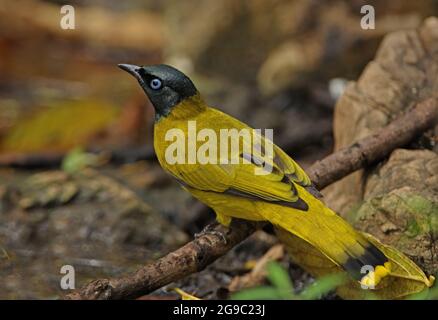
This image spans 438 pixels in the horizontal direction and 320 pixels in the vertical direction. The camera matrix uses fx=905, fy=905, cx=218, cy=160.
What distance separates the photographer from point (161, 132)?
4883 mm

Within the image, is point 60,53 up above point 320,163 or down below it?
above

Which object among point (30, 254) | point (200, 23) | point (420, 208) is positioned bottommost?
point (30, 254)

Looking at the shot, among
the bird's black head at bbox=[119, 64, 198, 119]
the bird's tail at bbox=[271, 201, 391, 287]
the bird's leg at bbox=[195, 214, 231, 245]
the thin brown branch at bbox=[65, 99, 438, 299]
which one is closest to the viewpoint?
the thin brown branch at bbox=[65, 99, 438, 299]

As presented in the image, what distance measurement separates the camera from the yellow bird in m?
3.95

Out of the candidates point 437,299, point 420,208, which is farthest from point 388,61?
point 437,299

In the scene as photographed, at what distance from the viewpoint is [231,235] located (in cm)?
453

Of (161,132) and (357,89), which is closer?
(161,132)

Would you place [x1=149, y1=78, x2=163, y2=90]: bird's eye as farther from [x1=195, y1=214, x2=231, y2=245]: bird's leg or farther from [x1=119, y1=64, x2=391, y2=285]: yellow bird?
[x1=195, y1=214, x2=231, y2=245]: bird's leg

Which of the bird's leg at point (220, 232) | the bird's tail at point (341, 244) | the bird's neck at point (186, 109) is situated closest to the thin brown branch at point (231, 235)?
the bird's leg at point (220, 232)

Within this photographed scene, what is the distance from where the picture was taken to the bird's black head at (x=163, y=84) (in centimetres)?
470

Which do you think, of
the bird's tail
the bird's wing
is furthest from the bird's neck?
the bird's tail

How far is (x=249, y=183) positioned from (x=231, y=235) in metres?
0.32

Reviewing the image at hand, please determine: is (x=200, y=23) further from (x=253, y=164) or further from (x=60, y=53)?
(x=253, y=164)

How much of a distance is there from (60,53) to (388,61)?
21.0 ft
